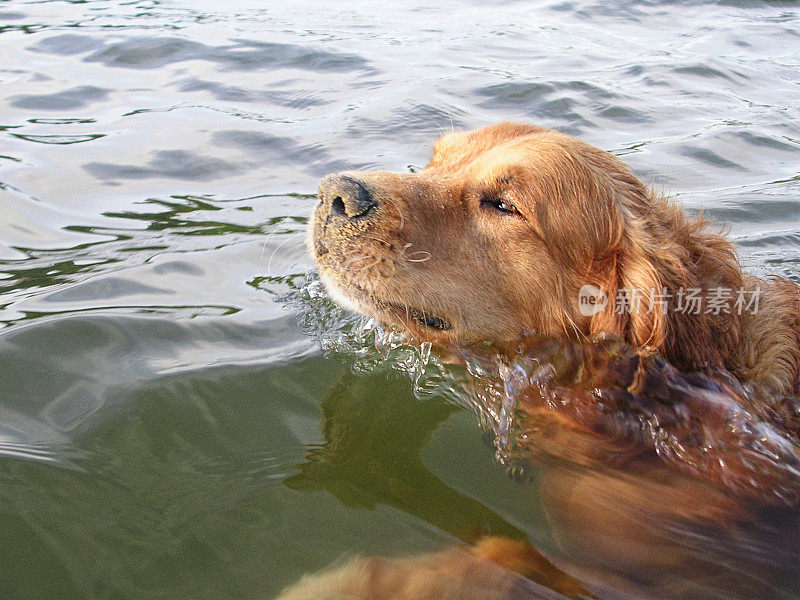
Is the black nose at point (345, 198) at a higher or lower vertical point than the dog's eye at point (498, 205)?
higher

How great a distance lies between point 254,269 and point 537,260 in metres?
2.18

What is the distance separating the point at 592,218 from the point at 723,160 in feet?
16.0

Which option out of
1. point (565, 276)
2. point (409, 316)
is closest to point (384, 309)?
point (409, 316)

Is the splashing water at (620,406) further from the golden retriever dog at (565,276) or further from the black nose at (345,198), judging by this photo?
the black nose at (345,198)

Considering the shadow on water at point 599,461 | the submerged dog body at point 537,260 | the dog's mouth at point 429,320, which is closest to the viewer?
the shadow on water at point 599,461

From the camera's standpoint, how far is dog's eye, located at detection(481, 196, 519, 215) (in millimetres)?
4016

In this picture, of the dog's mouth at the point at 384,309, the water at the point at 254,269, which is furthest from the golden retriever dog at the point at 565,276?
the water at the point at 254,269

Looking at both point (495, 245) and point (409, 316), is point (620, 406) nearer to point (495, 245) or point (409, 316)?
point (495, 245)

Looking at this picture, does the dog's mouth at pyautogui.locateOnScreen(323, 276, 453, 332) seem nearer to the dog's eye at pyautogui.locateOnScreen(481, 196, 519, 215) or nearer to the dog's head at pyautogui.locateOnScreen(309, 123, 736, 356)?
the dog's head at pyautogui.locateOnScreen(309, 123, 736, 356)

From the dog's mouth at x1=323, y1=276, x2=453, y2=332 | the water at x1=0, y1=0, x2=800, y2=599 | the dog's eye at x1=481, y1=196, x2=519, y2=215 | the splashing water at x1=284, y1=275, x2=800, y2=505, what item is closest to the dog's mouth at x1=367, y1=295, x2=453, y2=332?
the dog's mouth at x1=323, y1=276, x2=453, y2=332

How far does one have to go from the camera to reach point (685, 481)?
3.68m

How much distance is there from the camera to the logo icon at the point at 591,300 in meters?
3.98

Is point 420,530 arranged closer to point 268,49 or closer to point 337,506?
point 337,506

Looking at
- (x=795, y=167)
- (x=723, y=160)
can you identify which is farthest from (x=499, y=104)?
(x=795, y=167)
